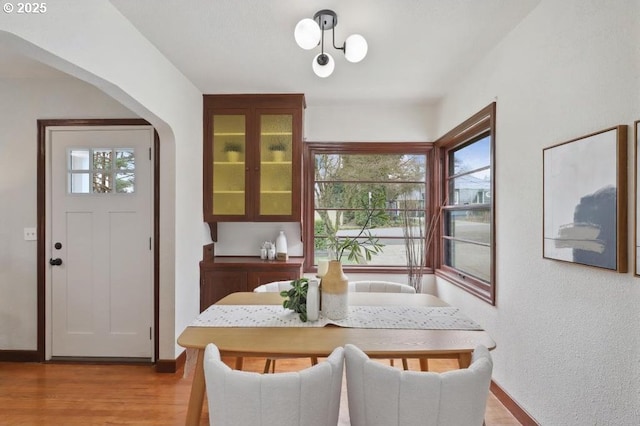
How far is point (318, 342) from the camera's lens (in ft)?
4.71

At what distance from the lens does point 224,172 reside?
3412 millimetres

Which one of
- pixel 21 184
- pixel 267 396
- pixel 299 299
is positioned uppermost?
pixel 21 184

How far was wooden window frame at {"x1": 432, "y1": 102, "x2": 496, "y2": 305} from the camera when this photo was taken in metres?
2.45

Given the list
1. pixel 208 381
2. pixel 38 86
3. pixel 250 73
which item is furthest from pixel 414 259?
pixel 38 86

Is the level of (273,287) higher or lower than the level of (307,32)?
lower

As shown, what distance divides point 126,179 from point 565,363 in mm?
3436

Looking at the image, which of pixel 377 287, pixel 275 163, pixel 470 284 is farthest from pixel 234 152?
pixel 470 284

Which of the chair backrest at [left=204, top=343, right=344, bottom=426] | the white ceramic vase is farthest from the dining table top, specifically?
the chair backrest at [left=204, top=343, right=344, bottom=426]

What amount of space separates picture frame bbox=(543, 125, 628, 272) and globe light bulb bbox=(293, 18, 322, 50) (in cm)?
141

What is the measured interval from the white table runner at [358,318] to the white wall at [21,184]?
7.28 ft

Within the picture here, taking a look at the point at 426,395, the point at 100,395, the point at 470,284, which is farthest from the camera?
the point at 470,284

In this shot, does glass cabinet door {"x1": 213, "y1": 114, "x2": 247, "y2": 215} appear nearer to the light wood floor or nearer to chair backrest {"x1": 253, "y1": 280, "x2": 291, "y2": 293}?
chair backrest {"x1": 253, "y1": 280, "x2": 291, "y2": 293}

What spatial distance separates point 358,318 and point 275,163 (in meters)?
2.07

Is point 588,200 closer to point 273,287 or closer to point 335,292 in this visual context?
point 335,292
